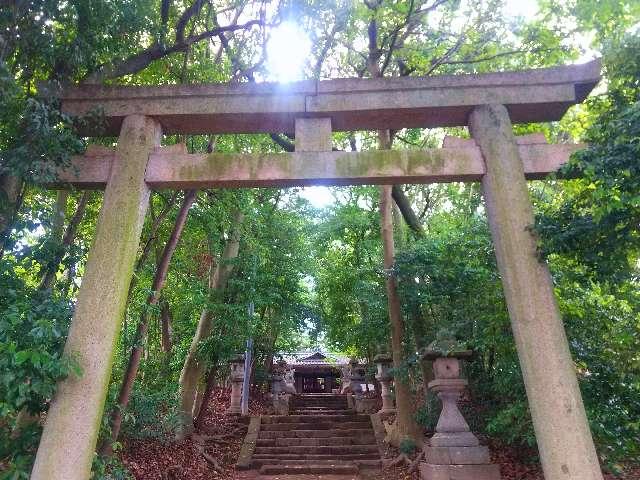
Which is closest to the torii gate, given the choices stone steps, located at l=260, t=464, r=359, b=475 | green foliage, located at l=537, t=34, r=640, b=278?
green foliage, located at l=537, t=34, r=640, b=278

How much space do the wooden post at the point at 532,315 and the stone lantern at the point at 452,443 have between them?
127 inches

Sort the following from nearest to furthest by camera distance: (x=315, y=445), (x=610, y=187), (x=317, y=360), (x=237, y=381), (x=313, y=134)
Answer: (x=610, y=187)
(x=313, y=134)
(x=315, y=445)
(x=237, y=381)
(x=317, y=360)

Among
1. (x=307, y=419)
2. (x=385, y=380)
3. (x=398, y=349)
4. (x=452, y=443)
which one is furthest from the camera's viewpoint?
(x=307, y=419)

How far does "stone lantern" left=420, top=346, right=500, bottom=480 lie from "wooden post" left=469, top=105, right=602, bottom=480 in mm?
3233

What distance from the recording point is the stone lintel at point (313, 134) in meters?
4.97

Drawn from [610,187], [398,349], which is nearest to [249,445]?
[398,349]

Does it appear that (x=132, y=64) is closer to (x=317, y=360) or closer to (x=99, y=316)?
(x=99, y=316)

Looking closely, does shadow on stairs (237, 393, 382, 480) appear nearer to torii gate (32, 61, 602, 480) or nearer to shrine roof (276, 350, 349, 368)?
torii gate (32, 61, 602, 480)

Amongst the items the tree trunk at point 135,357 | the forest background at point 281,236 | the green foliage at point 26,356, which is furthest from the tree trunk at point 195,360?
the green foliage at point 26,356

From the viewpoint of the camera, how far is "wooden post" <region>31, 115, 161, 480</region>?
3.81m

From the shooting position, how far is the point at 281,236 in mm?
12758

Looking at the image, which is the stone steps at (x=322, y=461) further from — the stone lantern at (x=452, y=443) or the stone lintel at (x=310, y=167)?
the stone lintel at (x=310, y=167)

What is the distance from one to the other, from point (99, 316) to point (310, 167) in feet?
7.92

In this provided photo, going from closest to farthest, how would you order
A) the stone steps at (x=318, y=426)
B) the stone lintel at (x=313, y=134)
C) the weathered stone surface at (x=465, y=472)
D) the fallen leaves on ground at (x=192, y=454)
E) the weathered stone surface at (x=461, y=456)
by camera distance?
1. the stone lintel at (x=313, y=134)
2. the weathered stone surface at (x=465, y=472)
3. the weathered stone surface at (x=461, y=456)
4. the fallen leaves on ground at (x=192, y=454)
5. the stone steps at (x=318, y=426)
